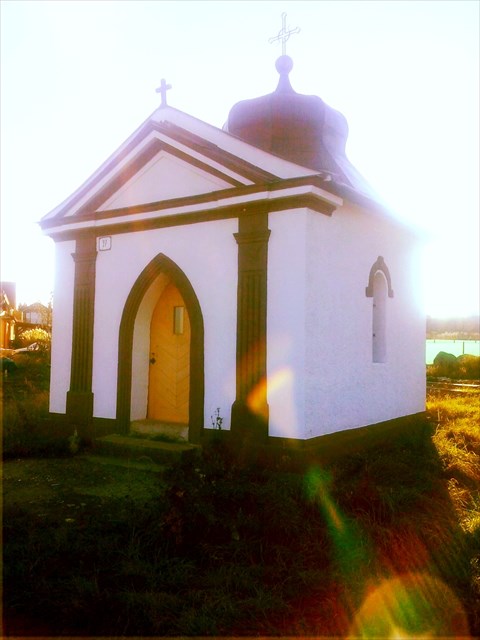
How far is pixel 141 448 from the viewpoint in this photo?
866 cm

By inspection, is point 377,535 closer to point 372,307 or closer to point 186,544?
point 186,544

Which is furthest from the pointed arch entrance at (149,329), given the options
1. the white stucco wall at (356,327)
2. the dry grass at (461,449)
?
the dry grass at (461,449)

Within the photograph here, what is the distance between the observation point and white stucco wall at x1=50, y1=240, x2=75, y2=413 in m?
10.4

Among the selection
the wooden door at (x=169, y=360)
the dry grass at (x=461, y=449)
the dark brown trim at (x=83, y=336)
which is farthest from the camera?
the dark brown trim at (x=83, y=336)

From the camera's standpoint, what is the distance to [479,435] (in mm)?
9906

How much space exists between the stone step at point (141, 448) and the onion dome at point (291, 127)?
5.20 meters

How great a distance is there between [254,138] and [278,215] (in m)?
3.04

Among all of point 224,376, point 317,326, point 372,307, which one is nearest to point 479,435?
point 372,307

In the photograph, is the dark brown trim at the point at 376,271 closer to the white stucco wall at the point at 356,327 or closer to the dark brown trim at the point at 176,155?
the white stucco wall at the point at 356,327

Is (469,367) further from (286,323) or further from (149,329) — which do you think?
(286,323)

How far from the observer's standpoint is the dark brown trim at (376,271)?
9.47m

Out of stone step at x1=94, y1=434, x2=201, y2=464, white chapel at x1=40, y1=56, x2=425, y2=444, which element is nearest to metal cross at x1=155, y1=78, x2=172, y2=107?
white chapel at x1=40, y1=56, x2=425, y2=444

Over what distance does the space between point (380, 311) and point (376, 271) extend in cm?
85

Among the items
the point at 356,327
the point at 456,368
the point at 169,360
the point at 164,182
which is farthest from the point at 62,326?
the point at 456,368
